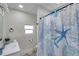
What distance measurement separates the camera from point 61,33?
1.34 metres

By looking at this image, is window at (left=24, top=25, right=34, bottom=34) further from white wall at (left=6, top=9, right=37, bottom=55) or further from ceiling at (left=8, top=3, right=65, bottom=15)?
ceiling at (left=8, top=3, right=65, bottom=15)

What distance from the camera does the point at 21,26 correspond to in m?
1.37

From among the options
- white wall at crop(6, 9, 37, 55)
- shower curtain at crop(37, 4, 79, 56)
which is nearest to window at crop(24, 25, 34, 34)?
white wall at crop(6, 9, 37, 55)

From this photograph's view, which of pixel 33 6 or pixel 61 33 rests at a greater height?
pixel 33 6

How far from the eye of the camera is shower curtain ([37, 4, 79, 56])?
1221mm

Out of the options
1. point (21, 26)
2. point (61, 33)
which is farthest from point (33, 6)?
point (61, 33)

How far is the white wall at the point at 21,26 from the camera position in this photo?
135 centimetres

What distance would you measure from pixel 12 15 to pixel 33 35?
16.6 inches

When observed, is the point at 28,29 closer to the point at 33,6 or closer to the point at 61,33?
the point at 33,6

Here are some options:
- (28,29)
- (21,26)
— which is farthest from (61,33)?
(21,26)

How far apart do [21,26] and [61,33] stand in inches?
23.1

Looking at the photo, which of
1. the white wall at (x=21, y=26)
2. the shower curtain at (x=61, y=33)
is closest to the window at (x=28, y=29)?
the white wall at (x=21, y=26)

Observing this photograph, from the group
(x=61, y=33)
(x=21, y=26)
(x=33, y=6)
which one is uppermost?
(x=33, y=6)

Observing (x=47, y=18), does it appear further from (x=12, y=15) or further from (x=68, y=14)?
(x=12, y=15)
